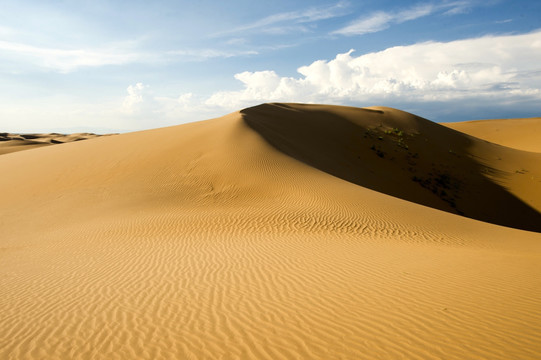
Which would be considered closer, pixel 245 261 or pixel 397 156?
pixel 245 261

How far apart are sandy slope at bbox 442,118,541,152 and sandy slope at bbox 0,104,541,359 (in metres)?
28.3

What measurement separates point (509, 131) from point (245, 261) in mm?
56481

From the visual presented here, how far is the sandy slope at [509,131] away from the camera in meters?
45.0

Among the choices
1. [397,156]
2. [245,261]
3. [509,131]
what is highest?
[509,131]

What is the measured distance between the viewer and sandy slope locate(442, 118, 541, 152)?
45.0 meters

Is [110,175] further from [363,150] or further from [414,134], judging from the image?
[414,134]

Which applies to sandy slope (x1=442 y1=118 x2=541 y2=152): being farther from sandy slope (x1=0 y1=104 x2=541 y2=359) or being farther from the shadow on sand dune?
sandy slope (x1=0 y1=104 x2=541 y2=359)

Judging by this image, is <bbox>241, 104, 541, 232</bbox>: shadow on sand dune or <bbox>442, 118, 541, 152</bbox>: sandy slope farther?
<bbox>442, 118, 541, 152</bbox>: sandy slope

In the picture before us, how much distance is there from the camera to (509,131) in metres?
51.2

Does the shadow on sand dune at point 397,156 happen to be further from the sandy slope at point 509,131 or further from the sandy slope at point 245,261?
the sandy slope at point 509,131

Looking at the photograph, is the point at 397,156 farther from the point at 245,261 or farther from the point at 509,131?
the point at 509,131

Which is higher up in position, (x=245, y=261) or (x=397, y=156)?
(x=397, y=156)

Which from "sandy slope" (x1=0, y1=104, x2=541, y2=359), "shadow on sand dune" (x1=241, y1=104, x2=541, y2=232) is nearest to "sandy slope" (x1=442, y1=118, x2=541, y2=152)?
"shadow on sand dune" (x1=241, y1=104, x2=541, y2=232)

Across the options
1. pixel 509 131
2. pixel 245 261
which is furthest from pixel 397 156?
pixel 509 131
